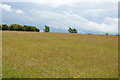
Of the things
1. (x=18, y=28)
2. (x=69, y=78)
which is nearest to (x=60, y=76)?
(x=69, y=78)

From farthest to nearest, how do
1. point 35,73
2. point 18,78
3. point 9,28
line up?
point 9,28, point 35,73, point 18,78

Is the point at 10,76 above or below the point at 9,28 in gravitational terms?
below

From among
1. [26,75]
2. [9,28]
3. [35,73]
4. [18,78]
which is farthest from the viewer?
[9,28]

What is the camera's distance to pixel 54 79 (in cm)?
599

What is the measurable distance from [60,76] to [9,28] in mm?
71111

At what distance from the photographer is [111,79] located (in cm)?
664

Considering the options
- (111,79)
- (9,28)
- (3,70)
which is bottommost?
A: (111,79)

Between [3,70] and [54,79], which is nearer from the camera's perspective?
[54,79]

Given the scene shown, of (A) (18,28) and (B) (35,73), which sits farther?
(A) (18,28)

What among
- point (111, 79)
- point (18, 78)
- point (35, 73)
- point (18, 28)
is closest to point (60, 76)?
point (35, 73)

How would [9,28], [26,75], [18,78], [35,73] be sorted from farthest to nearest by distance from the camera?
1. [9,28]
2. [35,73]
3. [26,75]
4. [18,78]

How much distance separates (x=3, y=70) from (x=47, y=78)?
2362mm

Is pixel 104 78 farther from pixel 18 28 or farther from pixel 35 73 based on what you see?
pixel 18 28

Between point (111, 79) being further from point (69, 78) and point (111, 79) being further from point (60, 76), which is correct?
point (60, 76)
